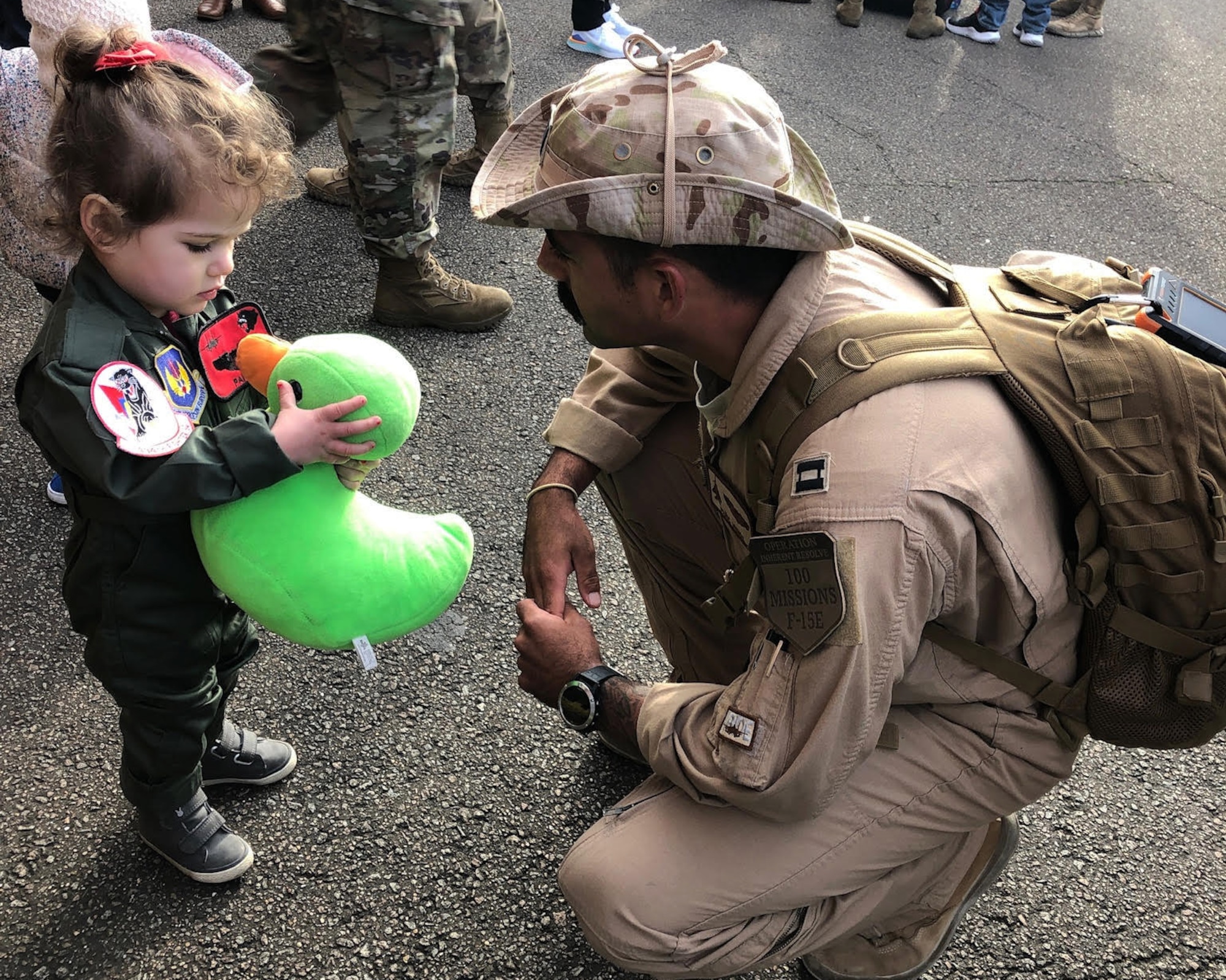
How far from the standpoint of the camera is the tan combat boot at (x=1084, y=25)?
6.15 meters

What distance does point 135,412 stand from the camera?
137cm

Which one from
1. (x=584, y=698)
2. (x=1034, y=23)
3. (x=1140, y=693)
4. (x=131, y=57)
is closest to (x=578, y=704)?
(x=584, y=698)

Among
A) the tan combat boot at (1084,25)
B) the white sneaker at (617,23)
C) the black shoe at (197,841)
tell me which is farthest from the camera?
the tan combat boot at (1084,25)

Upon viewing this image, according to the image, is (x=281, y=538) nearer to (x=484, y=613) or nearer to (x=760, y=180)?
(x=760, y=180)

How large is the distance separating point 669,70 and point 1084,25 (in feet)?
19.4

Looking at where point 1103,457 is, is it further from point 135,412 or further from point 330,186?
point 330,186

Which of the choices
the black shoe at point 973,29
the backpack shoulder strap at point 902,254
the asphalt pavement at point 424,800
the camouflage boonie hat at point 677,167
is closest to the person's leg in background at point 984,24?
the black shoe at point 973,29

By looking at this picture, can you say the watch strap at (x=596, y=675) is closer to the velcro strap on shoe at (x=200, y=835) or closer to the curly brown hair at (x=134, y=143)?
the velcro strap on shoe at (x=200, y=835)

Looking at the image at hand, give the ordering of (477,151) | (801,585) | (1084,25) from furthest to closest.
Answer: (1084,25) < (477,151) < (801,585)

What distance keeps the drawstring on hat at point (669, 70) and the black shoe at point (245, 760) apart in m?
1.28

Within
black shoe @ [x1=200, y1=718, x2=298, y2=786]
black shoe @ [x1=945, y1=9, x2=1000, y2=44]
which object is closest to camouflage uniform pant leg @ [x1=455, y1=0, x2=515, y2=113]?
black shoe @ [x1=200, y1=718, x2=298, y2=786]

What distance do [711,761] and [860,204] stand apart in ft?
10.7

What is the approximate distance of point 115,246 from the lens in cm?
142

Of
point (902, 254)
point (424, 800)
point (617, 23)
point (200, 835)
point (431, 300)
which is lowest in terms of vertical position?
point (424, 800)
